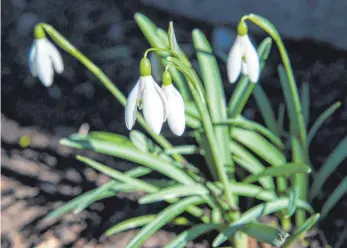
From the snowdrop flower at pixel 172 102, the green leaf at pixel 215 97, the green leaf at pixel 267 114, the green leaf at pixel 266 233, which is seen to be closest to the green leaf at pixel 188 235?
the green leaf at pixel 266 233

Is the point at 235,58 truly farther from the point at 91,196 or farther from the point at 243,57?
the point at 91,196

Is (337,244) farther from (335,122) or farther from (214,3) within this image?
(214,3)

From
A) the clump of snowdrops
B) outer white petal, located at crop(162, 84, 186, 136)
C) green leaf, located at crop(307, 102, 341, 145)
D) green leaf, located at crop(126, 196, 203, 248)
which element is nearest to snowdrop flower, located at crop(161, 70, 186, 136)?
outer white petal, located at crop(162, 84, 186, 136)

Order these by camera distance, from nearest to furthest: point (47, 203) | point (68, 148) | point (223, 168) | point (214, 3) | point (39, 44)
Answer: point (39, 44), point (223, 168), point (47, 203), point (68, 148), point (214, 3)

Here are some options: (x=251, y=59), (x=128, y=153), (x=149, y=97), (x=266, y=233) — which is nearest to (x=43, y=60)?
(x=128, y=153)

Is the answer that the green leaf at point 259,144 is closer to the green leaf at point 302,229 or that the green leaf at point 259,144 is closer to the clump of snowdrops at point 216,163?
the clump of snowdrops at point 216,163

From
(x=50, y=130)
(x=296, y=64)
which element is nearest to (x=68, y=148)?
(x=50, y=130)
